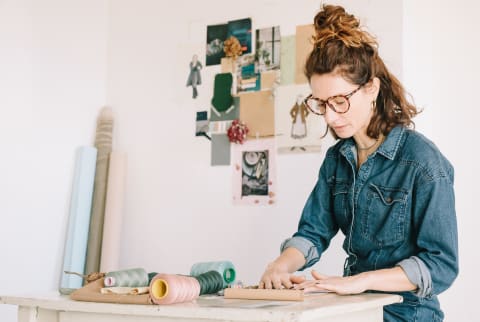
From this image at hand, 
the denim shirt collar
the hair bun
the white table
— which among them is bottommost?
the white table

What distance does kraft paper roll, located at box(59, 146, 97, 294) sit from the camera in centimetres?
340

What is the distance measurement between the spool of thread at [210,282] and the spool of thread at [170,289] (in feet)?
0.86

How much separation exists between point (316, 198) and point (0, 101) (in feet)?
5.63

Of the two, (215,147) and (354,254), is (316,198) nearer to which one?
(354,254)

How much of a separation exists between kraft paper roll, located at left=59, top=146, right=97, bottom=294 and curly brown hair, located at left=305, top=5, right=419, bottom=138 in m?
1.83

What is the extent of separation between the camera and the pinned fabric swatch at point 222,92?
10.8 feet

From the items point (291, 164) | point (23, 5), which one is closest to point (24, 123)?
point (23, 5)

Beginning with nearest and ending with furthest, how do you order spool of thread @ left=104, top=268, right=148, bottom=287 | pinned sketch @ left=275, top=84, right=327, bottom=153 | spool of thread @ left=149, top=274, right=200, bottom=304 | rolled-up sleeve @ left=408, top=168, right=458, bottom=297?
spool of thread @ left=149, top=274, right=200, bottom=304, spool of thread @ left=104, top=268, right=148, bottom=287, rolled-up sleeve @ left=408, top=168, right=458, bottom=297, pinned sketch @ left=275, top=84, right=327, bottom=153

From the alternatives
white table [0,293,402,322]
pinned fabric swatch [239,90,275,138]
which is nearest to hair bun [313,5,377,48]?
white table [0,293,402,322]

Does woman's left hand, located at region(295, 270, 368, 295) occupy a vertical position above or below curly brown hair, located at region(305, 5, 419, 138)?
below

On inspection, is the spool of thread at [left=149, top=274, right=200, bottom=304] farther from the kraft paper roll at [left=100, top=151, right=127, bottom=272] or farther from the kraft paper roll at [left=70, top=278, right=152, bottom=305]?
the kraft paper roll at [left=100, top=151, right=127, bottom=272]

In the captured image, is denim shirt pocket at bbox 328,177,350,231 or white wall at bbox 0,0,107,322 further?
white wall at bbox 0,0,107,322

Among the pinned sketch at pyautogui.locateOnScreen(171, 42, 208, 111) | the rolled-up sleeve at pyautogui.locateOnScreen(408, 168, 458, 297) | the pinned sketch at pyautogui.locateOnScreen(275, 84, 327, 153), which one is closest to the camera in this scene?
the rolled-up sleeve at pyautogui.locateOnScreen(408, 168, 458, 297)

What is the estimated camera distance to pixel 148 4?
3.65 meters
